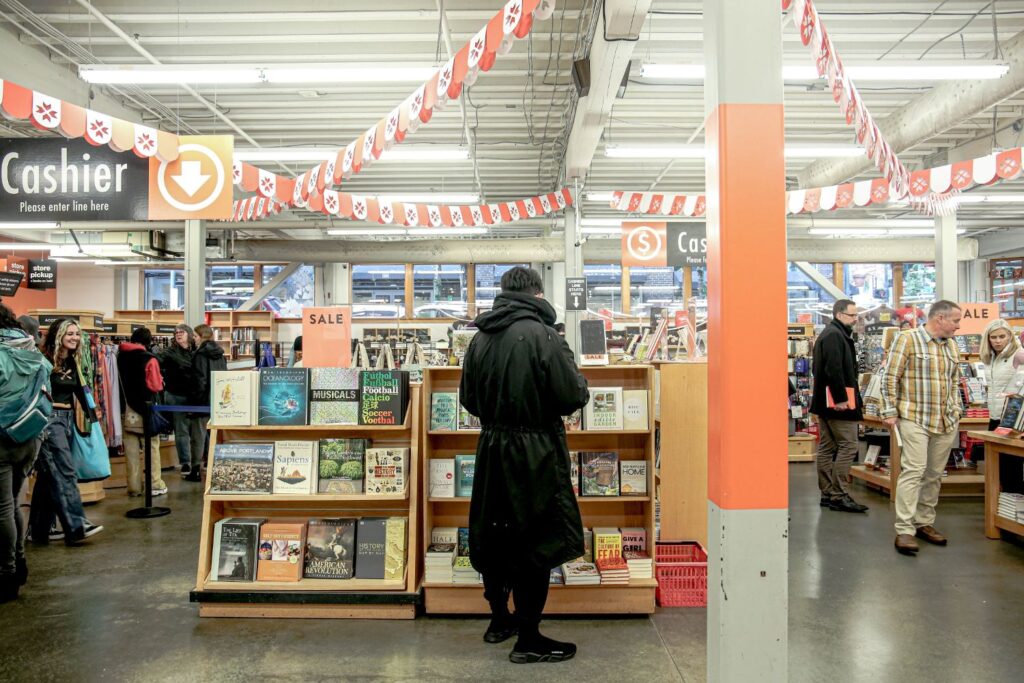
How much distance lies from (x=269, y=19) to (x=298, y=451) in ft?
13.3

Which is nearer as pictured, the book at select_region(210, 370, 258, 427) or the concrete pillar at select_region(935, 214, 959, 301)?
the book at select_region(210, 370, 258, 427)

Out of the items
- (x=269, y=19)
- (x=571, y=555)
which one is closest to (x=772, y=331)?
(x=571, y=555)

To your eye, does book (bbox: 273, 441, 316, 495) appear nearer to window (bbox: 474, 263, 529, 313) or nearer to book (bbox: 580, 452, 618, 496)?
book (bbox: 580, 452, 618, 496)

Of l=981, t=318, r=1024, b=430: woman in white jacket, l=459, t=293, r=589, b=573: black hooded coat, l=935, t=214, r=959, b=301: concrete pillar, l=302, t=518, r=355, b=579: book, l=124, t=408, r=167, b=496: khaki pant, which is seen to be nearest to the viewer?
l=459, t=293, r=589, b=573: black hooded coat

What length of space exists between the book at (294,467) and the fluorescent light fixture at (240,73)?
9.79ft

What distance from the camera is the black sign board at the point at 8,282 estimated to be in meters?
9.82

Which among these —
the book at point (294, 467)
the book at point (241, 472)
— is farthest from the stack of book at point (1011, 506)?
the book at point (241, 472)

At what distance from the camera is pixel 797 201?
8133 mm

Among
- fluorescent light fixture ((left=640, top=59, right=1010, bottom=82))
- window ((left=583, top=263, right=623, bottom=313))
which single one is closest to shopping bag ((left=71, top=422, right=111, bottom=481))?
fluorescent light fixture ((left=640, top=59, right=1010, bottom=82))

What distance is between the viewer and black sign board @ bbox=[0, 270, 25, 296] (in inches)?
387

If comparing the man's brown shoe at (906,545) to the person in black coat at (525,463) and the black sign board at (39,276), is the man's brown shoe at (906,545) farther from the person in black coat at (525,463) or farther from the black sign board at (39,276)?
the black sign board at (39,276)

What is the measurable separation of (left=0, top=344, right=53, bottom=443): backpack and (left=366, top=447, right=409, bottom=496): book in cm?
194

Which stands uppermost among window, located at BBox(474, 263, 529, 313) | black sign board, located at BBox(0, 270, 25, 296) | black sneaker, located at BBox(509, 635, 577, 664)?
window, located at BBox(474, 263, 529, 313)

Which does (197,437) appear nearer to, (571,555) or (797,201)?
(571,555)
